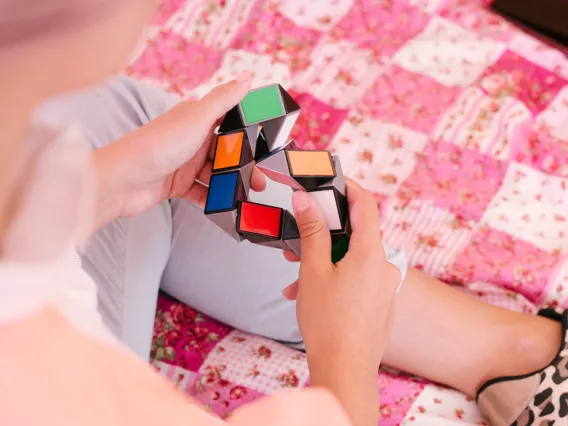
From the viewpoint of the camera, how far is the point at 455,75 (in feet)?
4.23

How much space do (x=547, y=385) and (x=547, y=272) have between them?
254 millimetres

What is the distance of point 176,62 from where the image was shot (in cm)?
129

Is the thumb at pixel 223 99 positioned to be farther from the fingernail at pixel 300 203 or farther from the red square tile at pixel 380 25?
the red square tile at pixel 380 25

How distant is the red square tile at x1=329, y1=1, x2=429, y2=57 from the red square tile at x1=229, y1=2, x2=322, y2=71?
0.07 m

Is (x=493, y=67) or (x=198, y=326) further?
(x=493, y=67)

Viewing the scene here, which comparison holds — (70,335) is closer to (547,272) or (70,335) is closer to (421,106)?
(547,272)

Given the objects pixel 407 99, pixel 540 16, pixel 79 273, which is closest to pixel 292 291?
pixel 79 273

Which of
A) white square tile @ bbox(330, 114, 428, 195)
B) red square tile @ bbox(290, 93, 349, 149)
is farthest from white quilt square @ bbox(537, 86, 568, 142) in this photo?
red square tile @ bbox(290, 93, 349, 149)

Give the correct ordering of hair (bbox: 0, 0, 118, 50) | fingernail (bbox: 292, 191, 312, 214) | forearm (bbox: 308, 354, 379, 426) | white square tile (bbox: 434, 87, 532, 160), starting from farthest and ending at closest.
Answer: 1. white square tile (bbox: 434, 87, 532, 160)
2. fingernail (bbox: 292, 191, 312, 214)
3. forearm (bbox: 308, 354, 379, 426)
4. hair (bbox: 0, 0, 118, 50)

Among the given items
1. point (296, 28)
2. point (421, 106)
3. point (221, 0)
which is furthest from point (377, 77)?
point (221, 0)

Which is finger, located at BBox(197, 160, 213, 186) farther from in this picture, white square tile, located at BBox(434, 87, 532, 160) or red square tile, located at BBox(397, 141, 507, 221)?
white square tile, located at BBox(434, 87, 532, 160)

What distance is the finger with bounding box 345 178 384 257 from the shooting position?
67cm

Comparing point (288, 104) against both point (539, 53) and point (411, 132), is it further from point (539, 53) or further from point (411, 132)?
point (539, 53)

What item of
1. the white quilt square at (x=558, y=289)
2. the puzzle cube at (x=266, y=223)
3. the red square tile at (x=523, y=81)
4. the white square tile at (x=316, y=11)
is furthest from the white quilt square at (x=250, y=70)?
the white quilt square at (x=558, y=289)
